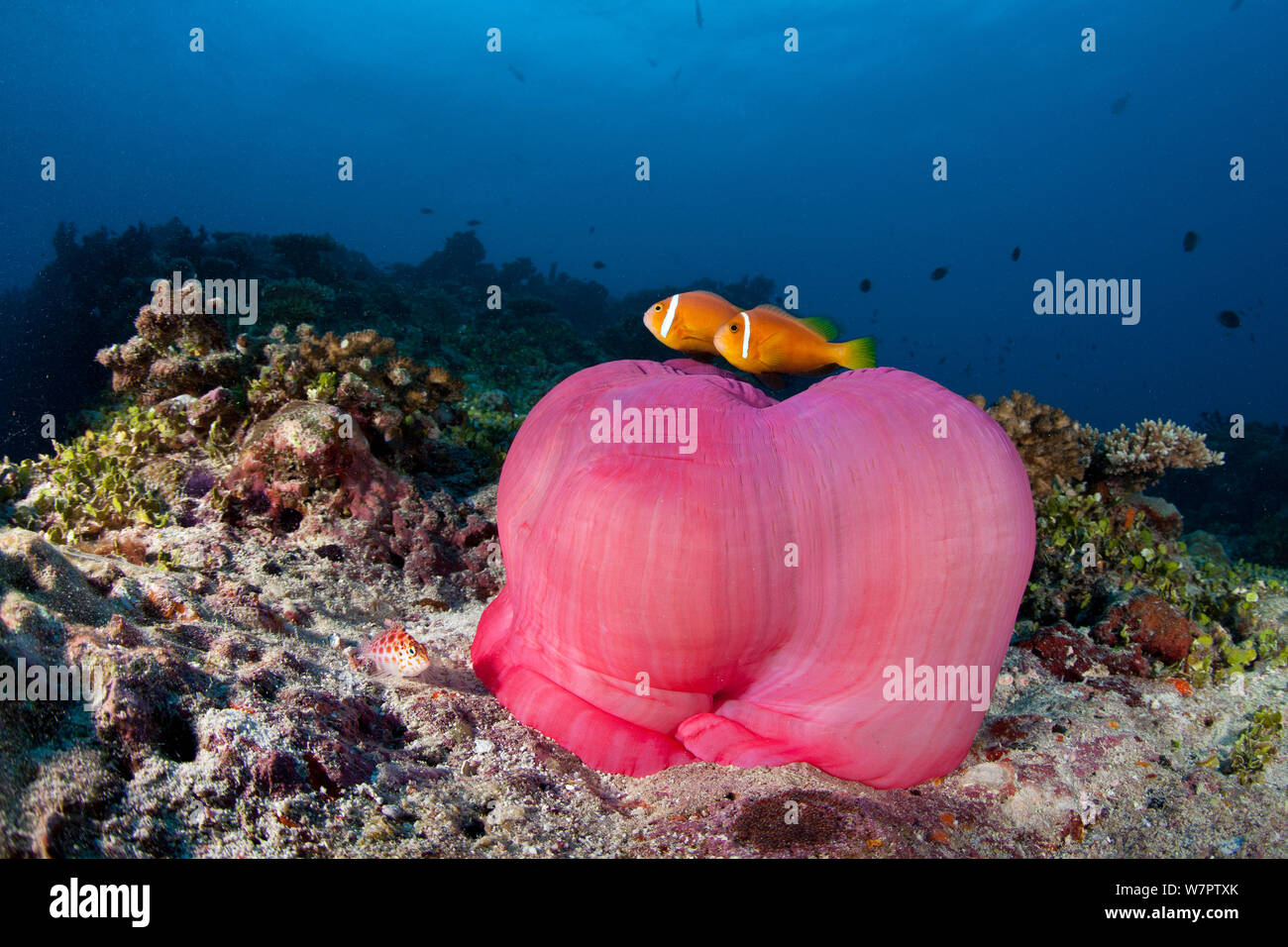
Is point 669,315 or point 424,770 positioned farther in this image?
point 669,315

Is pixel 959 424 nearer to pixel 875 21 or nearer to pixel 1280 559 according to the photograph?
pixel 1280 559

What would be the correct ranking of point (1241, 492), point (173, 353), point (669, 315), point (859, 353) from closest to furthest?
point (859, 353) → point (669, 315) → point (173, 353) → point (1241, 492)

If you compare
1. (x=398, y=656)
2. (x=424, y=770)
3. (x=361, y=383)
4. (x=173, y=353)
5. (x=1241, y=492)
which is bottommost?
(x=1241, y=492)

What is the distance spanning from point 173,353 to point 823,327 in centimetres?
452

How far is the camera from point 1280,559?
11758 millimetres

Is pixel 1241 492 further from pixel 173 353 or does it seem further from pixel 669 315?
pixel 173 353

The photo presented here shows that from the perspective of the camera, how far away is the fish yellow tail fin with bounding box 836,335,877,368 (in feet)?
10.7

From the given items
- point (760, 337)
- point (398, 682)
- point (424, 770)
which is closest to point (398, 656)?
point (398, 682)

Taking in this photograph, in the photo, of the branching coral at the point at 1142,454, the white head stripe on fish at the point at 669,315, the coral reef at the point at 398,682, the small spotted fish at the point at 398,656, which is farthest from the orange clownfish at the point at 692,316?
the branching coral at the point at 1142,454

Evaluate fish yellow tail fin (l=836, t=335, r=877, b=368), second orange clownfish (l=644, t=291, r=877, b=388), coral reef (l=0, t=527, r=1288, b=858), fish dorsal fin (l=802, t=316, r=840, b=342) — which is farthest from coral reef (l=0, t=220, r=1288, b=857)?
fish dorsal fin (l=802, t=316, r=840, b=342)

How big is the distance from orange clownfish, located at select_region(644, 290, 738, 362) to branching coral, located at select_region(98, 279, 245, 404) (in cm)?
322

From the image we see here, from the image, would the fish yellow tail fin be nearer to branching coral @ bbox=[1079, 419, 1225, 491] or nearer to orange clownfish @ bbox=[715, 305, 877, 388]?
orange clownfish @ bbox=[715, 305, 877, 388]

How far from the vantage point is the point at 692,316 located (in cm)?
349
